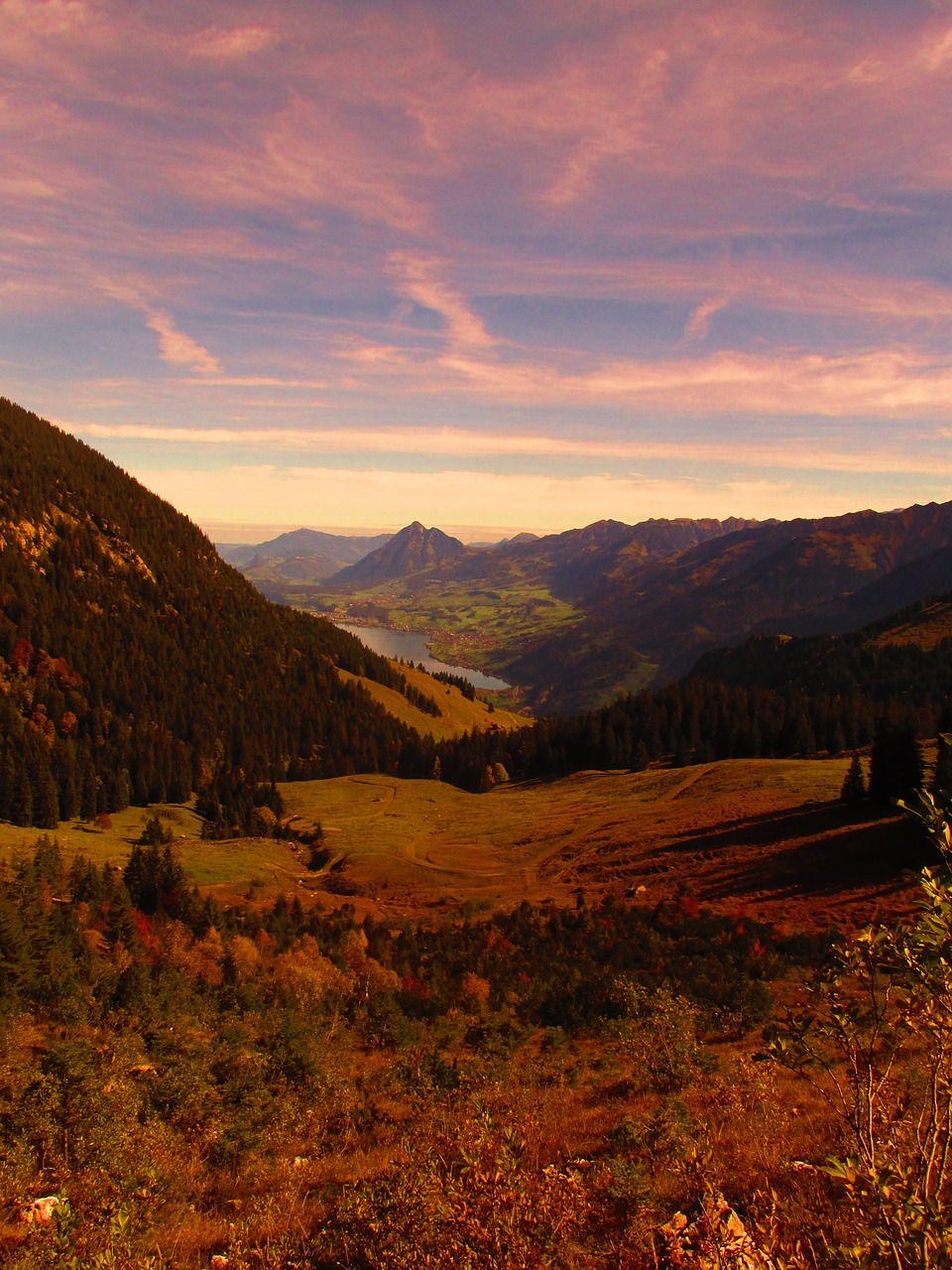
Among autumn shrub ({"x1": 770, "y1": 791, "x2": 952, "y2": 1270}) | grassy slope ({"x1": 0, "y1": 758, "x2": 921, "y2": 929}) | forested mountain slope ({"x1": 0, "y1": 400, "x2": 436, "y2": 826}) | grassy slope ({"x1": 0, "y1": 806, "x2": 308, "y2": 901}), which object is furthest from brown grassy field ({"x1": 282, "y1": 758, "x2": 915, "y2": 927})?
autumn shrub ({"x1": 770, "y1": 791, "x2": 952, "y2": 1270})

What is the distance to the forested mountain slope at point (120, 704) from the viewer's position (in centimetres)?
11488

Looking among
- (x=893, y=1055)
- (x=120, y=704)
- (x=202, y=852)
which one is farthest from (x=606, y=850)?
(x=120, y=704)

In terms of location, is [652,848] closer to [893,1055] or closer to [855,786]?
[855,786]

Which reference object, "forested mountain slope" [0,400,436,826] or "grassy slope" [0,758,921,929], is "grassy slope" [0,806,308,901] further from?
"forested mountain slope" [0,400,436,826]

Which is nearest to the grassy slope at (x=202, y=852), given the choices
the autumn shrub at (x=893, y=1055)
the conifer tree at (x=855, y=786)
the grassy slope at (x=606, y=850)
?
the grassy slope at (x=606, y=850)

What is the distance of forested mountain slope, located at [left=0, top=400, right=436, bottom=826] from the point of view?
114875 mm

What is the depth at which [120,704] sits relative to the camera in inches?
6097

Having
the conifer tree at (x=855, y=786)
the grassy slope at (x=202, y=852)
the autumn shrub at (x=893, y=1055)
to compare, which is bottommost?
the grassy slope at (x=202, y=852)

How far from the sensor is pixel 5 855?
212 feet

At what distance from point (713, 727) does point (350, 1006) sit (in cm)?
11804

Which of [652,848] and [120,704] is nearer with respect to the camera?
[652,848]

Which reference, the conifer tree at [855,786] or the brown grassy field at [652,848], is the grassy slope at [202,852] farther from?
the conifer tree at [855,786]

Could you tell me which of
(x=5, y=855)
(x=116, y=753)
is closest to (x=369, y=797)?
(x=116, y=753)

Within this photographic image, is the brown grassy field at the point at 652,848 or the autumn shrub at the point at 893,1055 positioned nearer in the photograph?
the autumn shrub at the point at 893,1055
